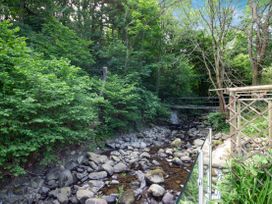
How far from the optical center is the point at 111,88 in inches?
280

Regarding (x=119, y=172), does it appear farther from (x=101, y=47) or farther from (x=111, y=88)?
(x=101, y=47)

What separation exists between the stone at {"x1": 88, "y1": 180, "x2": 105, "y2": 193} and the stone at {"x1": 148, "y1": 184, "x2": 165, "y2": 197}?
91 cm

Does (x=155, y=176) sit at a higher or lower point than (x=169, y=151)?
lower

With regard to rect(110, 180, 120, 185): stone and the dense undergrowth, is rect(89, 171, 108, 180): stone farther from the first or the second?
the dense undergrowth

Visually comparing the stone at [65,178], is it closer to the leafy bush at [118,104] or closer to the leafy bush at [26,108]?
the leafy bush at [26,108]

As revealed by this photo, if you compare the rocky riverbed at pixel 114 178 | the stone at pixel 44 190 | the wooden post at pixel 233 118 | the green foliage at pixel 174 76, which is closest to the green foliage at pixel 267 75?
the green foliage at pixel 174 76

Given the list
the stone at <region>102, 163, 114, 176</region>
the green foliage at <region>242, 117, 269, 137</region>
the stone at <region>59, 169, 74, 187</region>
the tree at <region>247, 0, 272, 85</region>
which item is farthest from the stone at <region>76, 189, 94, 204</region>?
the tree at <region>247, 0, 272, 85</region>

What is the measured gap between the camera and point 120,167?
17.7 ft

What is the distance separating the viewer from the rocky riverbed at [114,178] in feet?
13.5

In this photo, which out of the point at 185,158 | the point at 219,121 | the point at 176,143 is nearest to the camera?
the point at 185,158

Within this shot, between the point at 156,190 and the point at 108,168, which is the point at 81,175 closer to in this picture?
the point at 108,168

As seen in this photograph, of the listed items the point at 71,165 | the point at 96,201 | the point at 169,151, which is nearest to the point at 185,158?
the point at 169,151

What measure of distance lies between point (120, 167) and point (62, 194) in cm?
151

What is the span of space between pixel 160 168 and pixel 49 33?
470cm
